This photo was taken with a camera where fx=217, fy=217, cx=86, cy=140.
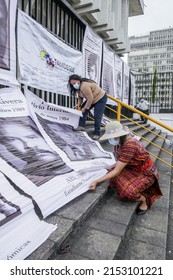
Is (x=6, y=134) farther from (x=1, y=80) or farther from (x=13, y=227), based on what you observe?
(x=13, y=227)

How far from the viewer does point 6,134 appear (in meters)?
2.44

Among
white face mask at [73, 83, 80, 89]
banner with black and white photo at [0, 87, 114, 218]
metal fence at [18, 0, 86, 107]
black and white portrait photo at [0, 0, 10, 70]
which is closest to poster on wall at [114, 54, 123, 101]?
metal fence at [18, 0, 86, 107]

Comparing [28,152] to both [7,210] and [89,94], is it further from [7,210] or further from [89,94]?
[89,94]

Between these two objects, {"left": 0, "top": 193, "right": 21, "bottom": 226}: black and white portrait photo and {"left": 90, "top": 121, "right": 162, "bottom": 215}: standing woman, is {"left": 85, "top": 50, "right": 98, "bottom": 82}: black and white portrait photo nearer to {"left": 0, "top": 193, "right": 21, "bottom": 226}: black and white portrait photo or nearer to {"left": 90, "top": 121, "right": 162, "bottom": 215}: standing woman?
{"left": 90, "top": 121, "right": 162, "bottom": 215}: standing woman

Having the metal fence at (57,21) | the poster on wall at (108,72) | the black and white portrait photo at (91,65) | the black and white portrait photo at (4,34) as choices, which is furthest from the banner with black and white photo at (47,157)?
the poster on wall at (108,72)

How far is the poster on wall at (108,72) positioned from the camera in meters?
7.00

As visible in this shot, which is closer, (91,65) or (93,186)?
(93,186)

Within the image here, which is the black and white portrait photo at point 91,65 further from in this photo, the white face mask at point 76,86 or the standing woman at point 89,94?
the white face mask at point 76,86

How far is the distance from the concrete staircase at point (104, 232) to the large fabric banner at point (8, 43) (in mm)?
2009

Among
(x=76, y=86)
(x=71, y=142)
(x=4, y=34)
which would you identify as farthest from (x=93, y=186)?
(x=4, y=34)

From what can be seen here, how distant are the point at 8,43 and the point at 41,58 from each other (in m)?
0.80

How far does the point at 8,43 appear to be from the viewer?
3.11 m

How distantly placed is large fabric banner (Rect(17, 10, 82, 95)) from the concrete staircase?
88.3 inches
